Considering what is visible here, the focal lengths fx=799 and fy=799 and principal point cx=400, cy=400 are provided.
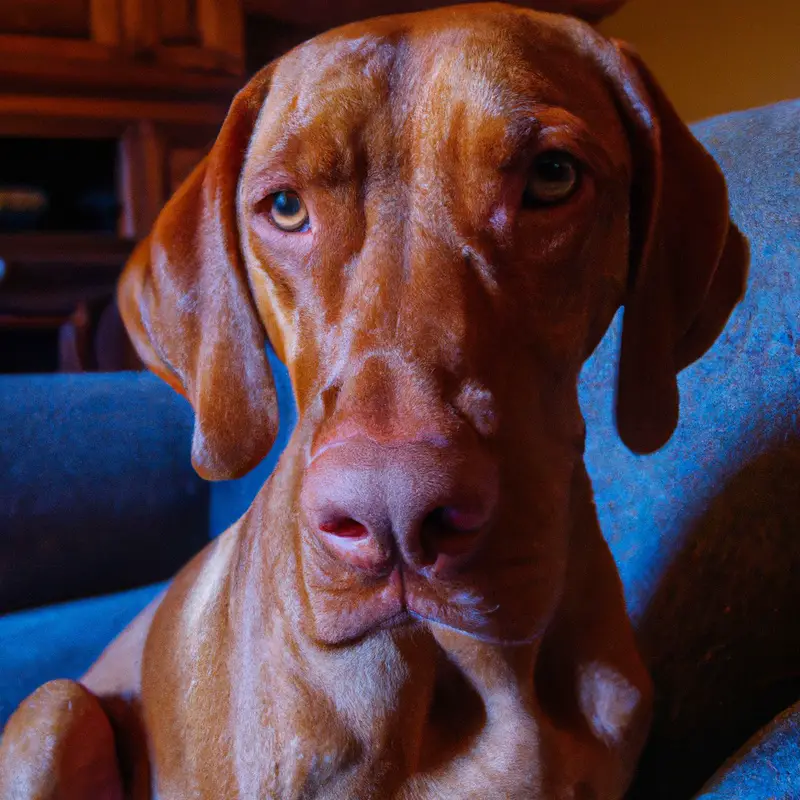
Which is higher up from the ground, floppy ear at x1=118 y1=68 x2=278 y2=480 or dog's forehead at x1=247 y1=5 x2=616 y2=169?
dog's forehead at x1=247 y1=5 x2=616 y2=169

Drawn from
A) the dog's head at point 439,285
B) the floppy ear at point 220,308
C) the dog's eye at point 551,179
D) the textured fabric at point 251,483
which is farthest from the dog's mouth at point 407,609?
the textured fabric at point 251,483

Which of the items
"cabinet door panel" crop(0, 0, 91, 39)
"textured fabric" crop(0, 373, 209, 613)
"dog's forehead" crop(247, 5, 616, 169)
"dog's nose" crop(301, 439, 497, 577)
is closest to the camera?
"dog's nose" crop(301, 439, 497, 577)

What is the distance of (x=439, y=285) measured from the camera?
0.95m

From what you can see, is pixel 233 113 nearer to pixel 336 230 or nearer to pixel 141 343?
pixel 336 230

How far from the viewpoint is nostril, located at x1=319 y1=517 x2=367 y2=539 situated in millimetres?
781

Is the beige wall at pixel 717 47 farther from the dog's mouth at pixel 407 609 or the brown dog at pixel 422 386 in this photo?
the dog's mouth at pixel 407 609

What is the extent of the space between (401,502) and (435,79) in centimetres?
58

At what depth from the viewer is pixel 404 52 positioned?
3.47ft

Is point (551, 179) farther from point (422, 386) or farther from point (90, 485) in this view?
point (90, 485)

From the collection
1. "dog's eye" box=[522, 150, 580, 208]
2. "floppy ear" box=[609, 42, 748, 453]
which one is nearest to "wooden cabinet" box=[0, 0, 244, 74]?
"floppy ear" box=[609, 42, 748, 453]

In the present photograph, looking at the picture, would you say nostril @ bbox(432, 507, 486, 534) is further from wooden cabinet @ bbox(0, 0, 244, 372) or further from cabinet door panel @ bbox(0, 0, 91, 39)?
Result: cabinet door panel @ bbox(0, 0, 91, 39)

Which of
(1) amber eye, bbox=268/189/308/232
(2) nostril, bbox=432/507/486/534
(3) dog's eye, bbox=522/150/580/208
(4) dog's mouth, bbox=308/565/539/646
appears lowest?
(4) dog's mouth, bbox=308/565/539/646

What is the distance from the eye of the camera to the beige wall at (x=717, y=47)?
124 inches

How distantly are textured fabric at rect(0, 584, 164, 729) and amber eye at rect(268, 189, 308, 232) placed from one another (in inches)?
60.9
